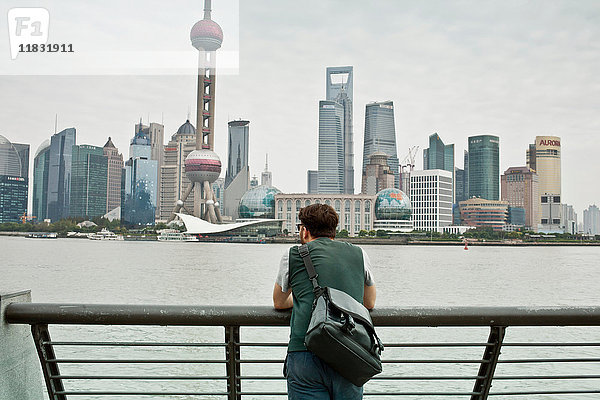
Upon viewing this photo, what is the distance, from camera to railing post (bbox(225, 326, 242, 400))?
221 cm

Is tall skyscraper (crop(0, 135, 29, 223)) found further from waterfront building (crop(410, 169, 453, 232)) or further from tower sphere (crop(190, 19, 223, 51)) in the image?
waterfront building (crop(410, 169, 453, 232))

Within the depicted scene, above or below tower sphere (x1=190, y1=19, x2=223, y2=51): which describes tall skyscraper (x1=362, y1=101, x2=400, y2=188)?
below

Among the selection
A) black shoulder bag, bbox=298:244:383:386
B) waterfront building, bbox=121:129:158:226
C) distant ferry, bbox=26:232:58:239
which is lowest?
distant ferry, bbox=26:232:58:239

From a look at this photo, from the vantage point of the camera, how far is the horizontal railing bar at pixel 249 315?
6.97 ft

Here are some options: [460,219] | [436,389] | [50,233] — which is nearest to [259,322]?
[436,389]

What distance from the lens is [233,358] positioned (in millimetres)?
2242

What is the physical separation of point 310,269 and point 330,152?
17746 centimetres

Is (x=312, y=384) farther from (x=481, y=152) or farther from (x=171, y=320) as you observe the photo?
(x=481, y=152)

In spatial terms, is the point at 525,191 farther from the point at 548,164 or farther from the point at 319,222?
the point at 319,222

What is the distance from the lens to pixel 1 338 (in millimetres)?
2160

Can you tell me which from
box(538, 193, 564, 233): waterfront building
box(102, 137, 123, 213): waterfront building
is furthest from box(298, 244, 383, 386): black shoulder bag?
box(538, 193, 564, 233): waterfront building

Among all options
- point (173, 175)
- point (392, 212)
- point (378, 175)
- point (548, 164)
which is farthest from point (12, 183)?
point (548, 164)

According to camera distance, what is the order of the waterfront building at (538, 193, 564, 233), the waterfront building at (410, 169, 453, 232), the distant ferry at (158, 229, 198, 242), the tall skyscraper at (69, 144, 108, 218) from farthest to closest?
the waterfront building at (538, 193, 564, 233) → the tall skyscraper at (69, 144, 108, 218) → the waterfront building at (410, 169, 453, 232) → the distant ferry at (158, 229, 198, 242)

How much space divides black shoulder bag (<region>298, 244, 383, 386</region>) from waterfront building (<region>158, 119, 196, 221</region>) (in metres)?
152
